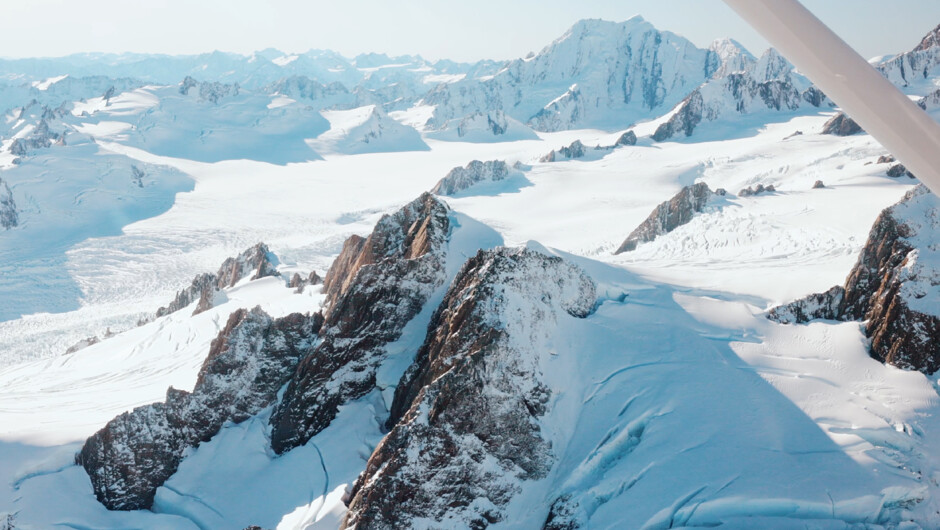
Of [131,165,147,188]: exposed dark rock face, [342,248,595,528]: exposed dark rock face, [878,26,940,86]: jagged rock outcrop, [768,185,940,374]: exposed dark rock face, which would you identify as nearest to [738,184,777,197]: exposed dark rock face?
[768,185,940,374]: exposed dark rock face

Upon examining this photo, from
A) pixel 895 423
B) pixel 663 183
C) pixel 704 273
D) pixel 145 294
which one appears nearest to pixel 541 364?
pixel 895 423

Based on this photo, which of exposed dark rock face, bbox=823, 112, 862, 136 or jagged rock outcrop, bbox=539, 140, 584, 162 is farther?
jagged rock outcrop, bbox=539, 140, 584, 162

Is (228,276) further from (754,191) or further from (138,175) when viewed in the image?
(138,175)

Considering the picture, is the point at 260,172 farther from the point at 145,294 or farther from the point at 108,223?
the point at 145,294

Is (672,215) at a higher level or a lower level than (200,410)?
higher

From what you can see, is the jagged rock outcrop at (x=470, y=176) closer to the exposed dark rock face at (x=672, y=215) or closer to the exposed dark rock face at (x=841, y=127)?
the exposed dark rock face at (x=841, y=127)

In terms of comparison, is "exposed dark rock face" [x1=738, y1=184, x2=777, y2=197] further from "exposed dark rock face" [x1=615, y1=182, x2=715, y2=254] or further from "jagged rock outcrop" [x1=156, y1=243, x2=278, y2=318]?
"jagged rock outcrop" [x1=156, y1=243, x2=278, y2=318]

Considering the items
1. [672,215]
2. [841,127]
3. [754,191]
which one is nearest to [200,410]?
[672,215]

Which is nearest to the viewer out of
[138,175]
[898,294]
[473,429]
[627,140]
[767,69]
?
[473,429]
